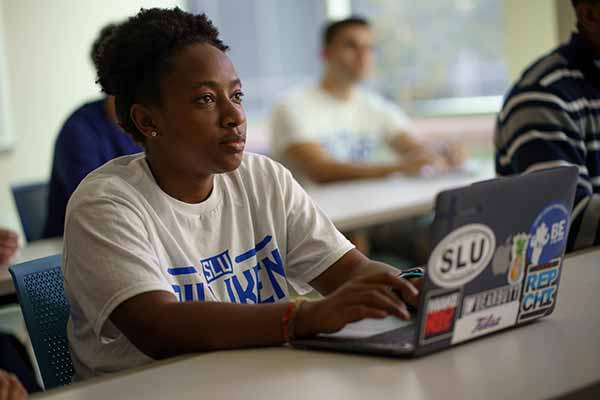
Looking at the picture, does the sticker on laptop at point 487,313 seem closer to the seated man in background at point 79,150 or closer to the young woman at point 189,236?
the young woman at point 189,236

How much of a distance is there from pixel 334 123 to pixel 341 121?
0.04 meters

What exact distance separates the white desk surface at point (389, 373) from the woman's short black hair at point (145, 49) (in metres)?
0.53

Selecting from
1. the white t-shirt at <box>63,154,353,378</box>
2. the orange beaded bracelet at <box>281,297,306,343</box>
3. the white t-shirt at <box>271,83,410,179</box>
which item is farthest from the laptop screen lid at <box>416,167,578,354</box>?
the white t-shirt at <box>271,83,410,179</box>

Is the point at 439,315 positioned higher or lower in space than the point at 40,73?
higher

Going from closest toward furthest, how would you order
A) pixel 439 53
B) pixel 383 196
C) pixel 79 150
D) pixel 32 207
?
pixel 79 150
pixel 32 207
pixel 383 196
pixel 439 53

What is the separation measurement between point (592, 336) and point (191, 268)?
2.09ft

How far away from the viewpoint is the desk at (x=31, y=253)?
7.08 ft

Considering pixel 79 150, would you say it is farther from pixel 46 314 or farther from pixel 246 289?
pixel 246 289

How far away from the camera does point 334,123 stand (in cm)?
439

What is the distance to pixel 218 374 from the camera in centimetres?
119

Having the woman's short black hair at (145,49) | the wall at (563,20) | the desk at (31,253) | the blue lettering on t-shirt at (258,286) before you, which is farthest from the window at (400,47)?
the blue lettering on t-shirt at (258,286)

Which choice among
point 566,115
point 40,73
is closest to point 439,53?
point 40,73

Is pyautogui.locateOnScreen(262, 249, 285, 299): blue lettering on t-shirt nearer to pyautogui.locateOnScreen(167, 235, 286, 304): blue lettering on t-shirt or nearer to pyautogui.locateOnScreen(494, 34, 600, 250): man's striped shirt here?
pyautogui.locateOnScreen(167, 235, 286, 304): blue lettering on t-shirt

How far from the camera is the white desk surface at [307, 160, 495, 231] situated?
298 cm
